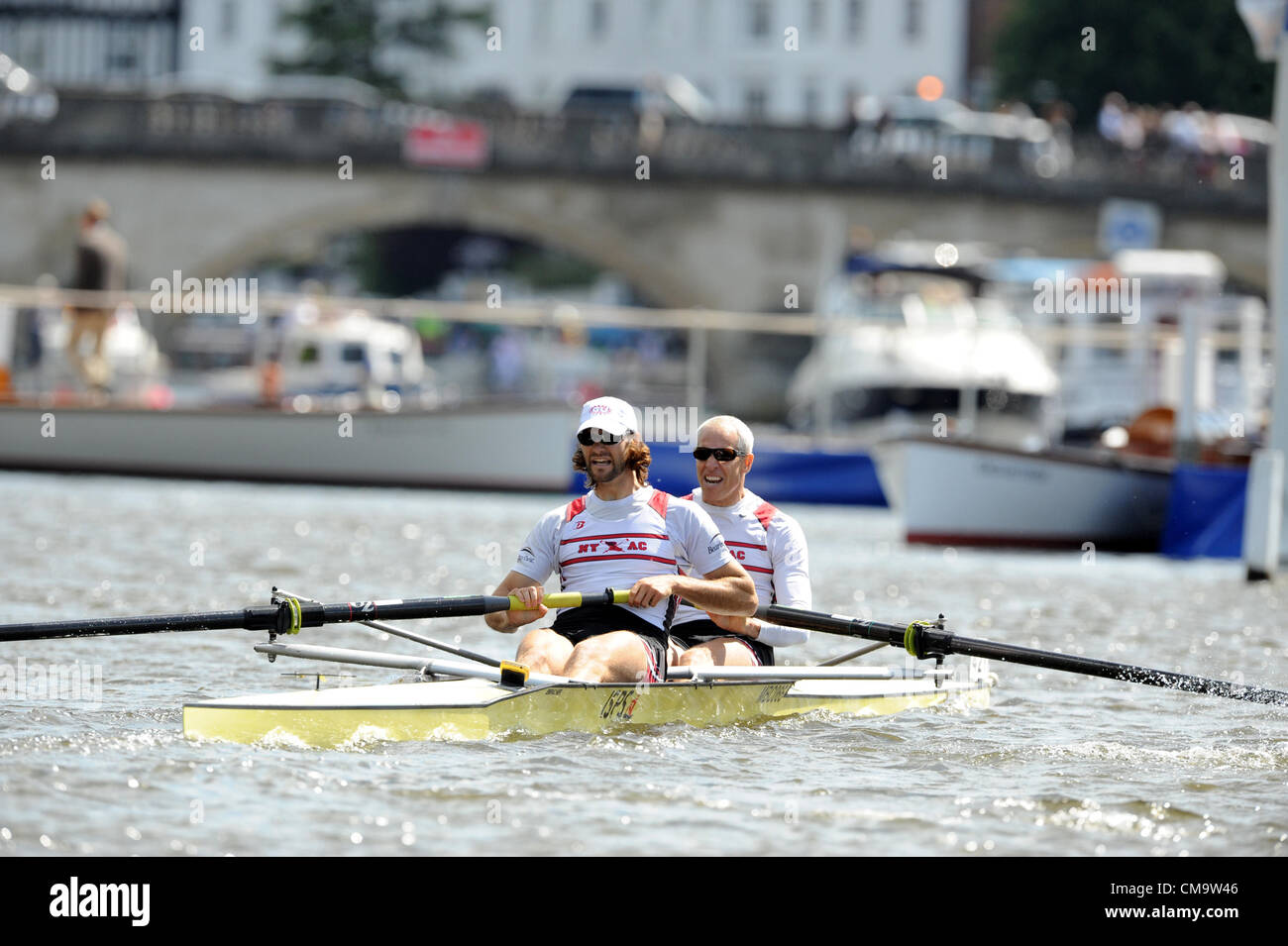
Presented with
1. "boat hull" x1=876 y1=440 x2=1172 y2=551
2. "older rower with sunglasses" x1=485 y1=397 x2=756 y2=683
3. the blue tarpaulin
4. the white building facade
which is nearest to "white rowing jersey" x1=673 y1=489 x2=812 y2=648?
"older rower with sunglasses" x1=485 y1=397 x2=756 y2=683

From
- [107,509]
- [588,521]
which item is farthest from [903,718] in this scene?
[107,509]

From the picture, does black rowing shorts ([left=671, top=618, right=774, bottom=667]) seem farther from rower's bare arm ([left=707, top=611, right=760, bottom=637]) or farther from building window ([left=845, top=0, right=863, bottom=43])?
building window ([left=845, top=0, right=863, bottom=43])

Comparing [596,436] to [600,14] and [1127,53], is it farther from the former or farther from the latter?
[600,14]

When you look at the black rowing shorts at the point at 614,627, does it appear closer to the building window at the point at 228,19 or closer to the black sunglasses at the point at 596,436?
the black sunglasses at the point at 596,436

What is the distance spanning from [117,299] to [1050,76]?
3533cm

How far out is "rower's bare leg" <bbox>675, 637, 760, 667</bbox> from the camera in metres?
8.76

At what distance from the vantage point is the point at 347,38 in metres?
55.7

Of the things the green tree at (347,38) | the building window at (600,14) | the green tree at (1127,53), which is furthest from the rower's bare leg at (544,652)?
the building window at (600,14)

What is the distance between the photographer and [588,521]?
340 inches

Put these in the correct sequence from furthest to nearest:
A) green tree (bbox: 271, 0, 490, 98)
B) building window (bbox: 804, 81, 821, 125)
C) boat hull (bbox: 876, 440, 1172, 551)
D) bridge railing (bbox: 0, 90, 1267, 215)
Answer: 1. building window (bbox: 804, 81, 821, 125)
2. green tree (bbox: 271, 0, 490, 98)
3. bridge railing (bbox: 0, 90, 1267, 215)
4. boat hull (bbox: 876, 440, 1172, 551)

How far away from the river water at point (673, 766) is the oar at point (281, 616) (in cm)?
31

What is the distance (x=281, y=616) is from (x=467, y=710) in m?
0.82

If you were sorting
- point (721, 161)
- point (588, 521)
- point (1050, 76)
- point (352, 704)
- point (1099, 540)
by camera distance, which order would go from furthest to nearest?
point (1050, 76)
point (721, 161)
point (1099, 540)
point (588, 521)
point (352, 704)
